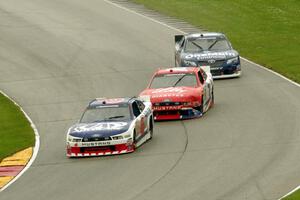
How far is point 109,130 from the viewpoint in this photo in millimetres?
24875

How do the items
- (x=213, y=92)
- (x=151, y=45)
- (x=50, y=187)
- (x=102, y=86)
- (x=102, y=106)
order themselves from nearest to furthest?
(x=50, y=187)
(x=102, y=106)
(x=213, y=92)
(x=102, y=86)
(x=151, y=45)

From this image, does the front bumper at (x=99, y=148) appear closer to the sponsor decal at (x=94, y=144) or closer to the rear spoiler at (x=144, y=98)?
the sponsor decal at (x=94, y=144)

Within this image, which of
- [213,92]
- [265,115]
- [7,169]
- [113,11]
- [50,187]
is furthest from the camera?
[113,11]

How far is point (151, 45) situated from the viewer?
1764 inches

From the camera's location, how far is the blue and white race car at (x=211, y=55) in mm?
36500

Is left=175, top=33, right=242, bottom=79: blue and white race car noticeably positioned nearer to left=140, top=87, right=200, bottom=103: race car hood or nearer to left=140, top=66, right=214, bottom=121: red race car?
left=140, top=66, right=214, bottom=121: red race car

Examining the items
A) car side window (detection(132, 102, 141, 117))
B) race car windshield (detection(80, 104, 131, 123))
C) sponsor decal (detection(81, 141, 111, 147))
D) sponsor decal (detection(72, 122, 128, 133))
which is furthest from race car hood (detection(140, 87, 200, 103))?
sponsor decal (detection(81, 141, 111, 147))

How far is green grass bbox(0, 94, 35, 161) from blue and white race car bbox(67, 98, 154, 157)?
2.38 m

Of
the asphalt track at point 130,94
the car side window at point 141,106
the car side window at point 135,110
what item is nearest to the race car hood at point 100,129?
the asphalt track at point 130,94

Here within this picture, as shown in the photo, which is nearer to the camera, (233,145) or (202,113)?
(233,145)

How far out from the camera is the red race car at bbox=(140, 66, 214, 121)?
29.2 metres

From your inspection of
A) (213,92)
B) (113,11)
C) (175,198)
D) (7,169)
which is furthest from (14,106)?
(113,11)

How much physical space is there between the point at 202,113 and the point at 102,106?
14.3 feet

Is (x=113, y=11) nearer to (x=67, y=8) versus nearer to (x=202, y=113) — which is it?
(x=67, y=8)
